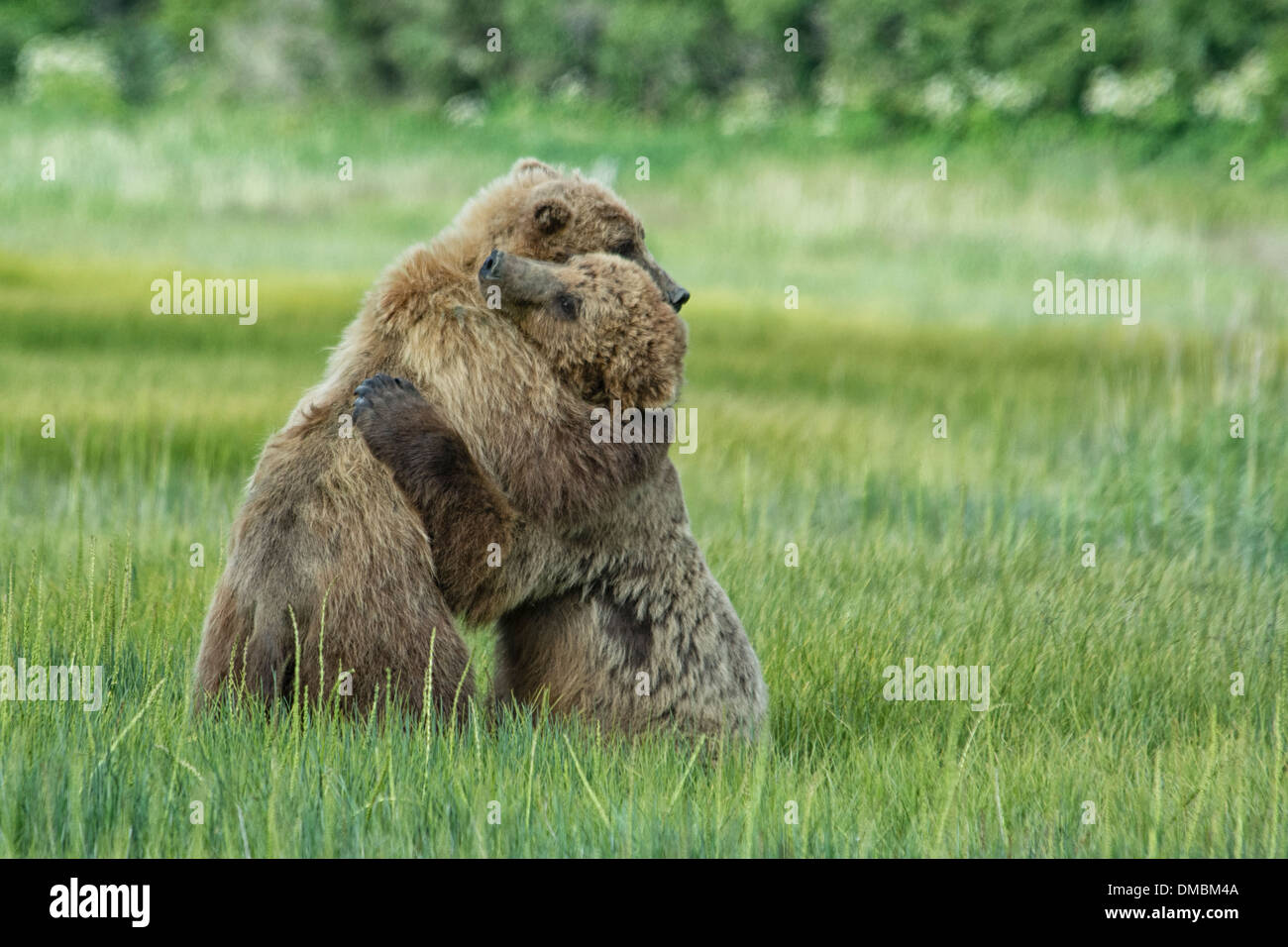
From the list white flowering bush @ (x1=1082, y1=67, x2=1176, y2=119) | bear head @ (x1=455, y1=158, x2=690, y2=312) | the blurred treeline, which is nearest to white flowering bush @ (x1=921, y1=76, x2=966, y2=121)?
the blurred treeline

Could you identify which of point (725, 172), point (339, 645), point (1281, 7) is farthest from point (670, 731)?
point (1281, 7)

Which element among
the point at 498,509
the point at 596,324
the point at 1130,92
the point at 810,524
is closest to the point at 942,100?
the point at 1130,92

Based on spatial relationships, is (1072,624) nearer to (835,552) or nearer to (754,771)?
Answer: (835,552)

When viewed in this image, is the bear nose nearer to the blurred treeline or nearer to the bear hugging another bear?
the bear hugging another bear

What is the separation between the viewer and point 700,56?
128 ft

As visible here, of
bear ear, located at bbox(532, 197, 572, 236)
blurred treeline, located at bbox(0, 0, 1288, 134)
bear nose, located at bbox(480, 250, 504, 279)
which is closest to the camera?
bear nose, located at bbox(480, 250, 504, 279)

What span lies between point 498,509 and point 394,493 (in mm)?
319

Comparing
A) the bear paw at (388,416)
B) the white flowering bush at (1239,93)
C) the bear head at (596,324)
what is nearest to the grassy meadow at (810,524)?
the bear paw at (388,416)

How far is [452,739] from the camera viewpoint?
14.3 feet

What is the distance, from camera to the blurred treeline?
31.0 metres

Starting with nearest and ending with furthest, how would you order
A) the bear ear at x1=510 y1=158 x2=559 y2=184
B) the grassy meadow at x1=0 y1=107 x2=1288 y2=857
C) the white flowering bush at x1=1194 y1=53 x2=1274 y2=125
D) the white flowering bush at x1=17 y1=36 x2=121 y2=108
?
the grassy meadow at x1=0 y1=107 x2=1288 y2=857 → the bear ear at x1=510 y1=158 x2=559 y2=184 → the white flowering bush at x1=1194 y1=53 x2=1274 y2=125 → the white flowering bush at x1=17 y1=36 x2=121 y2=108

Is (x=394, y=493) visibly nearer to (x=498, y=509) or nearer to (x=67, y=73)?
(x=498, y=509)

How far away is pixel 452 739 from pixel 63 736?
1117 mm

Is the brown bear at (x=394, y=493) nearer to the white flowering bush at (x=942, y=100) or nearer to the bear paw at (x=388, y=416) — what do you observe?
the bear paw at (x=388, y=416)
